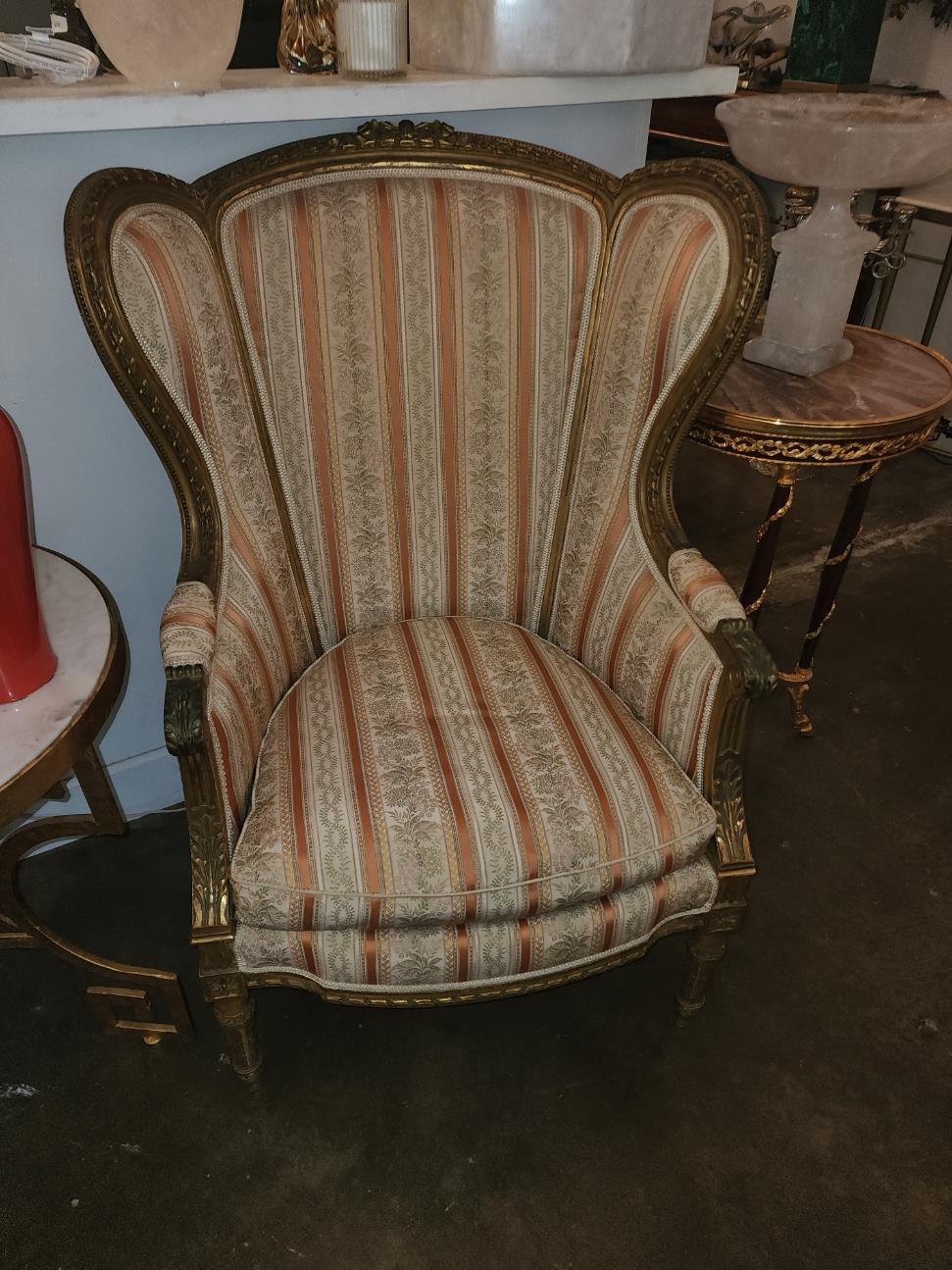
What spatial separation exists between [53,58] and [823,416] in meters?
1.27

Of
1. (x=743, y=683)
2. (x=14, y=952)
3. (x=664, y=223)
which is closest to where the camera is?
(x=743, y=683)

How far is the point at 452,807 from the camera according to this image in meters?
1.13

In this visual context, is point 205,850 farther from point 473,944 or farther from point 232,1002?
point 473,944

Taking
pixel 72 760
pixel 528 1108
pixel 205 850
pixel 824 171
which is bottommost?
pixel 528 1108

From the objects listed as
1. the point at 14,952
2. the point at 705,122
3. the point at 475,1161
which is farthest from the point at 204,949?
the point at 705,122

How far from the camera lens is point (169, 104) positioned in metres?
1.16

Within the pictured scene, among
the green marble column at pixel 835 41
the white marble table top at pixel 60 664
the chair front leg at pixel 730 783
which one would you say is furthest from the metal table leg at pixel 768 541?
the green marble column at pixel 835 41

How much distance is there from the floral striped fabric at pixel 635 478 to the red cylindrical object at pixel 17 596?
31.3 inches

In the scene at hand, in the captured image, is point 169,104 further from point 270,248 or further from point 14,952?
point 14,952

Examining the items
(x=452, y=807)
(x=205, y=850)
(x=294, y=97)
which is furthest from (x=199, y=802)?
(x=294, y=97)

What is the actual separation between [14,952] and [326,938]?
82cm

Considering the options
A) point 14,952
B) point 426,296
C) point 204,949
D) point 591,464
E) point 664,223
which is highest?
point 664,223

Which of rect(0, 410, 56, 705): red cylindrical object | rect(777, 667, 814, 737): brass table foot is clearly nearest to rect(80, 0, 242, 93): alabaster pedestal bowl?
rect(0, 410, 56, 705): red cylindrical object

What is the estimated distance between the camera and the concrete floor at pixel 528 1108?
121 centimetres
